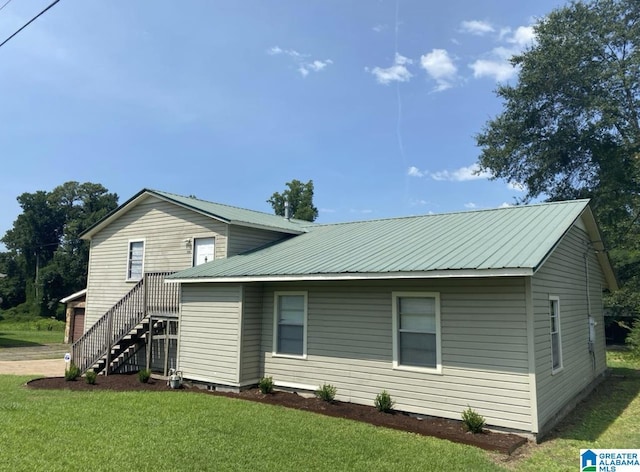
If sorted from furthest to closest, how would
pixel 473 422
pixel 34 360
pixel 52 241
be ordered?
1. pixel 52 241
2. pixel 34 360
3. pixel 473 422

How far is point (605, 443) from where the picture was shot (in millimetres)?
7363

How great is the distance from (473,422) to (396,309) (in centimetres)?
251

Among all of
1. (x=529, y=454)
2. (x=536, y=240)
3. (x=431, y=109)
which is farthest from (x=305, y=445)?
(x=431, y=109)

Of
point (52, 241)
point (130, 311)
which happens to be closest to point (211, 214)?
point (130, 311)

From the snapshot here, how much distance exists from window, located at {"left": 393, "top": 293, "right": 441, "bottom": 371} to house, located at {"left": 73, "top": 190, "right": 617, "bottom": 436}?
0.07ft

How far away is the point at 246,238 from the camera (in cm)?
1418

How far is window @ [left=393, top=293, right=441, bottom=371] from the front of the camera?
28.6 feet

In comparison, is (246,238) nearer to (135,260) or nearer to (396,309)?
(135,260)

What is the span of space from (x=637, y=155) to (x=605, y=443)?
1629cm

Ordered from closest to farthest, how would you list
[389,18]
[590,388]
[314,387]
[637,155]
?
[314,387]
[590,388]
[389,18]
[637,155]

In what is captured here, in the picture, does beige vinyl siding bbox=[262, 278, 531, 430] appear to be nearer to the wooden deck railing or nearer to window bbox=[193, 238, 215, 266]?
window bbox=[193, 238, 215, 266]

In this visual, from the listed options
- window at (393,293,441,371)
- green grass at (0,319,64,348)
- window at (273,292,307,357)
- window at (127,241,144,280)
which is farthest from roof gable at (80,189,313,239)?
green grass at (0,319,64,348)

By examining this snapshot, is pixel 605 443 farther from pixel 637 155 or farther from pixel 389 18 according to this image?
pixel 637 155

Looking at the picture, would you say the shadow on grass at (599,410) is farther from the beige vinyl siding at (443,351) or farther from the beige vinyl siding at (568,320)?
the beige vinyl siding at (443,351)
